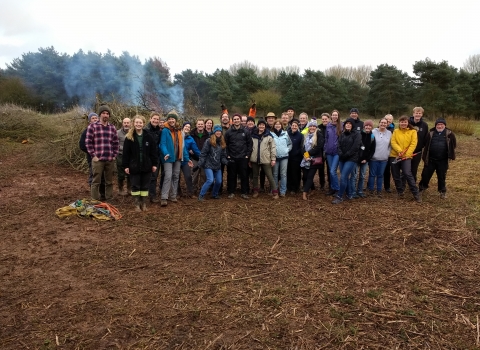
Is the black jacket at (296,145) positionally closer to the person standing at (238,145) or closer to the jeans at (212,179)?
the person standing at (238,145)

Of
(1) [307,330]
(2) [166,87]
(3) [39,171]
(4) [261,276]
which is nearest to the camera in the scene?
(1) [307,330]

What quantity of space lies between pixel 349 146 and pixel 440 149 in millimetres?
1920

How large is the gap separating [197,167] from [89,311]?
4.50m

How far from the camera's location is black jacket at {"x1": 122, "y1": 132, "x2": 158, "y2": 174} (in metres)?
5.93

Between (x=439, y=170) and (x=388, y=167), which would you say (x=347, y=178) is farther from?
(x=439, y=170)

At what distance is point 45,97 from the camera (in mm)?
21922

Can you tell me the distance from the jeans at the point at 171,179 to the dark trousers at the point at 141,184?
0.45m

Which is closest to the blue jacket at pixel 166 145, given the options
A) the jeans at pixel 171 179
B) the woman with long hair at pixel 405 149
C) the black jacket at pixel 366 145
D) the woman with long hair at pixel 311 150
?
the jeans at pixel 171 179

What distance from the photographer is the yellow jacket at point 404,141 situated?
21.9 ft

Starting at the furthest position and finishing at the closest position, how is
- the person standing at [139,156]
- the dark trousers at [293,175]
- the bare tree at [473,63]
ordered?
the bare tree at [473,63] → the dark trousers at [293,175] → the person standing at [139,156]

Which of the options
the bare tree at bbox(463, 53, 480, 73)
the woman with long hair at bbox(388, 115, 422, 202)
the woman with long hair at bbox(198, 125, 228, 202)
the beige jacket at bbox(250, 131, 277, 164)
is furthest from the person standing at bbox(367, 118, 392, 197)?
the bare tree at bbox(463, 53, 480, 73)

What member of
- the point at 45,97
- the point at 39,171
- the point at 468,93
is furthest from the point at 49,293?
the point at 468,93

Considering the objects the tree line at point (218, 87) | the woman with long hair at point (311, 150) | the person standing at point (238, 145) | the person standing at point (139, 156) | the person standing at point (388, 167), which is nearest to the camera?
the person standing at point (139, 156)

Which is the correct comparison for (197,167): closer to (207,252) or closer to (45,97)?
(207,252)
